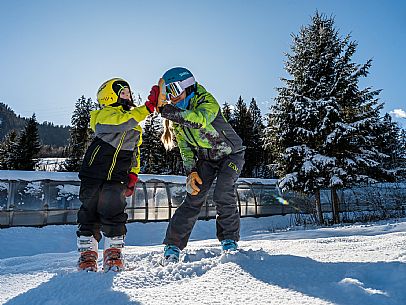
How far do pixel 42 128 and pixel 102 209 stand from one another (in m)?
144

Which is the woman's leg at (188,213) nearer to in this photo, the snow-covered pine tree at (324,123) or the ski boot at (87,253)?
the ski boot at (87,253)

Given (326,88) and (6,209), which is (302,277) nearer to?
(6,209)

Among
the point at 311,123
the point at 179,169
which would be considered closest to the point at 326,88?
the point at 311,123

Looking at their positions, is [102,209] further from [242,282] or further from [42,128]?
[42,128]

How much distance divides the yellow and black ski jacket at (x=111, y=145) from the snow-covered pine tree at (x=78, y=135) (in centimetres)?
2918

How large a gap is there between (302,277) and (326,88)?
1272 centimetres

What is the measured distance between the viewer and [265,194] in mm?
18297

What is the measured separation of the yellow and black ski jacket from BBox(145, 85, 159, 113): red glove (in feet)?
0.14

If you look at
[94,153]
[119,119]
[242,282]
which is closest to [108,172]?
[94,153]

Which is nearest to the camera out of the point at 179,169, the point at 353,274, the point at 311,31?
Answer: the point at 353,274

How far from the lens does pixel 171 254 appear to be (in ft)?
8.59

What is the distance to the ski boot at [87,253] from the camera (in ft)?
7.83

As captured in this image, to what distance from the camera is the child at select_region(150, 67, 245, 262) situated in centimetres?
287

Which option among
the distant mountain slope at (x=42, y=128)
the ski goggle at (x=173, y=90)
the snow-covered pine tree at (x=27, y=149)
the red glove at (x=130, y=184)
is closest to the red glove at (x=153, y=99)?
the ski goggle at (x=173, y=90)
